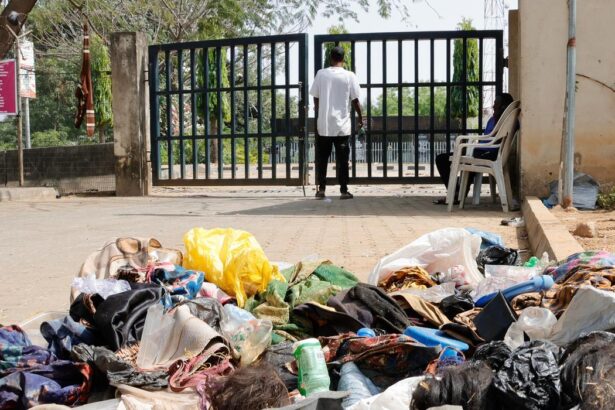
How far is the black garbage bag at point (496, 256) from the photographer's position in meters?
4.99

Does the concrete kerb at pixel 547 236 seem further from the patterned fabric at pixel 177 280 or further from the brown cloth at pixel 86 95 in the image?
the brown cloth at pixel 86 95

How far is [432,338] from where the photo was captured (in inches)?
131

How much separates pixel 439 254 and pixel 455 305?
945mm

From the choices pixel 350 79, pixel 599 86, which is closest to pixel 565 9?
pixel 599 86

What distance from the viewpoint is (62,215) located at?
34.5 feet

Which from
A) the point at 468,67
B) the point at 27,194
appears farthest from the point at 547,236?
the point at 468,67

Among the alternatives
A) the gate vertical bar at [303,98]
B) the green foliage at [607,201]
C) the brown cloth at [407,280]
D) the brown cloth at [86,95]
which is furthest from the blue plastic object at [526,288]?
the brown cloth at [86,95]

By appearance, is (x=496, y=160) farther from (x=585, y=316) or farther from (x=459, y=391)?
(x=459, y=391)

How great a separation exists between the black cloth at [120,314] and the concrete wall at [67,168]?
45.0 ft

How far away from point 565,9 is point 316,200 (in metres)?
4.34

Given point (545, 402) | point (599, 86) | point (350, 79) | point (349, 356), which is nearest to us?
point (545, 402)

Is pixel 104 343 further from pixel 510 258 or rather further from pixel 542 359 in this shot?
pixel 510 258

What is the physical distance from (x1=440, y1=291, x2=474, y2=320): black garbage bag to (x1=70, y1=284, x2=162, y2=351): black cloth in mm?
1284

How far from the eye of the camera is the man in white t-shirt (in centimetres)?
1183
